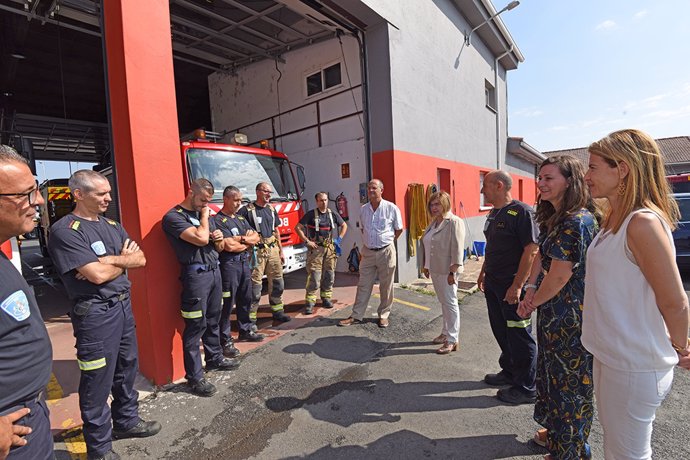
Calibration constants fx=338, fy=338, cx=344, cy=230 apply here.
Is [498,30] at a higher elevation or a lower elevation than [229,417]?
higher

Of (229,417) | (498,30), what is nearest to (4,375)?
(229,417)

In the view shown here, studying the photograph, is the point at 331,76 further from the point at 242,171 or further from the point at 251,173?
the point at 242,171

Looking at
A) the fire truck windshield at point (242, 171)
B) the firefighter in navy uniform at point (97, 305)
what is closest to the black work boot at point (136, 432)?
the firefighter in navy uniform at point (97, 305)

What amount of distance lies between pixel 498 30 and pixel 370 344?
12054 millimetres

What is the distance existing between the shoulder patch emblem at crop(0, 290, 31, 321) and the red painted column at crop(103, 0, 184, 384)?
176cm

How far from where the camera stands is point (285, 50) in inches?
334

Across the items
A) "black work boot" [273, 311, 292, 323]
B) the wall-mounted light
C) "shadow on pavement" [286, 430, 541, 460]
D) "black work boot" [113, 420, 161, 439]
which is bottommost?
"shadow on pavement" [286, 430, 541, 460]

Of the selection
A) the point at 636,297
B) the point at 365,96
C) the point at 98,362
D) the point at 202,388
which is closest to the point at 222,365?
the point at 202,388

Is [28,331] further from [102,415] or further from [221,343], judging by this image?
[221,343]

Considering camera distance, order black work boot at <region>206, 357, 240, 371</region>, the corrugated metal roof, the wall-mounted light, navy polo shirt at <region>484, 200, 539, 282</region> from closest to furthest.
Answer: navy polo shirt at <region>484, 200, 539, 282</region>, black work boot at <region>206, 357, 240, 371</region>, the wall-mounted light, the corrugated metal roof

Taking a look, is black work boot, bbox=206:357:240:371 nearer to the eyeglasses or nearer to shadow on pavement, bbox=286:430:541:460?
shadow on pavement, bbox=286:430:541:460

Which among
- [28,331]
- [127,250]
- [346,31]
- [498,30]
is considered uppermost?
[498,30]

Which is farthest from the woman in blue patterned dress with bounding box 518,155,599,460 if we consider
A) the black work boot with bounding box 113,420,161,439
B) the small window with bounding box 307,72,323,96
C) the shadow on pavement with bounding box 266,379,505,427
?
the small window with bounding box 307,72,323,96

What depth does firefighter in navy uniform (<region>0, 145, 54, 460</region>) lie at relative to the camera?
125cm
